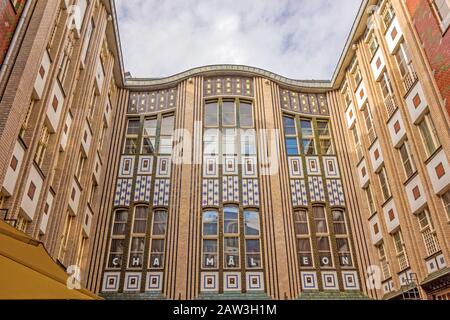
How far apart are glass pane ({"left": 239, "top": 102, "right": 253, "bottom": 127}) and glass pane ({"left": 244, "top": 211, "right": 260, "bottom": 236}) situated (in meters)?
5.13

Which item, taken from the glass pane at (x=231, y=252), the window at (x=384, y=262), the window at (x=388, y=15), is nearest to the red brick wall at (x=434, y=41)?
the window at (x=388, y=15)

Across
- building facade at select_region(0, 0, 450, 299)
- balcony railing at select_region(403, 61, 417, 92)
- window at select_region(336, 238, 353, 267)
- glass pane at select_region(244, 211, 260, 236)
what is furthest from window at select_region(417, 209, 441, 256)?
glass pane at select_region(244, 211, 260, 236)

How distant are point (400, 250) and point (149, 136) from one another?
13.6m

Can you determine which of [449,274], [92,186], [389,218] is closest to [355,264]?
[389,218]

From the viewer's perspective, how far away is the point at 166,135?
21.4 meters

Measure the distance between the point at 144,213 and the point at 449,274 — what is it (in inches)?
514

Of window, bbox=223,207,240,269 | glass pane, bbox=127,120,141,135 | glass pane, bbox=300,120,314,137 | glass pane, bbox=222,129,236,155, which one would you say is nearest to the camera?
window, bbox=223,207,240,269

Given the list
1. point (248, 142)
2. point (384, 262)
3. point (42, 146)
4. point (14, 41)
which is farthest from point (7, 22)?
point (384, 262)

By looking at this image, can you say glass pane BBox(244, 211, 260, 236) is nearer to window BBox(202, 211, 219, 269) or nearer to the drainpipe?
window BBox(202, 211, 219, 269)

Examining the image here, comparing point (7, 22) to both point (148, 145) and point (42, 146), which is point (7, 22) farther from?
point (148, 145)

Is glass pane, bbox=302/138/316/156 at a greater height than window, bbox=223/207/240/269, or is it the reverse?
glass pane, bbox=302/138/316/156

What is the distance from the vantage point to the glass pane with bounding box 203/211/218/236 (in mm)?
18531

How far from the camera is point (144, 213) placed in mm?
19266

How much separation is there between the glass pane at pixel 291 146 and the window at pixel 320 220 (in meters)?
3.31
